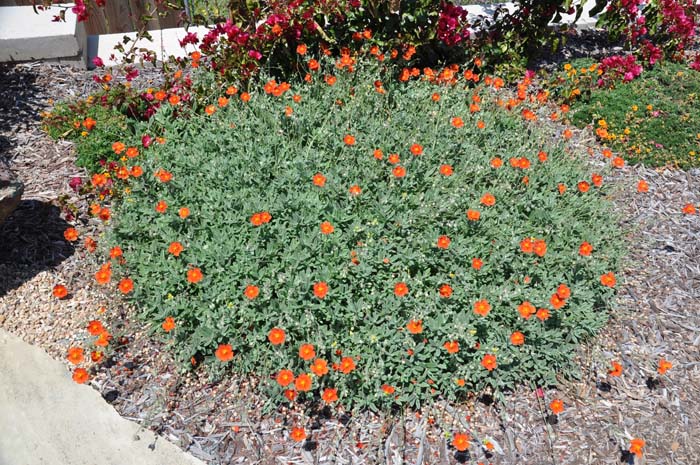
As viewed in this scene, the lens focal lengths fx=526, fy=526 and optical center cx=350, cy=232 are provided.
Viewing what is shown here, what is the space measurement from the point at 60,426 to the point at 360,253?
5.76 feet

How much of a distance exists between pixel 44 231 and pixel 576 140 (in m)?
4.13

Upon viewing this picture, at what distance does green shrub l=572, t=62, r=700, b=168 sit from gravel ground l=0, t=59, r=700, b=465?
94 centimetres

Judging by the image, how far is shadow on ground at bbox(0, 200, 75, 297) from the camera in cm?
328

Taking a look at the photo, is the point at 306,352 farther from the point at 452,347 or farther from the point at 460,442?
the point at 460,442

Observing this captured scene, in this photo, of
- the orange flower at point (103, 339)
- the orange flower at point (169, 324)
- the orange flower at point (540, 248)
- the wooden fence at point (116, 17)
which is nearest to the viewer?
the orange flower at point (169, 324)

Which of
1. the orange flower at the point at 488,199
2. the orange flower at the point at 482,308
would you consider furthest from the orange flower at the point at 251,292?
the orange flower at the point at 488,199

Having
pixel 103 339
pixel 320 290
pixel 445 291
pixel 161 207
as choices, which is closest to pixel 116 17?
pixel 161 207

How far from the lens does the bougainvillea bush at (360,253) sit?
2.70 meters

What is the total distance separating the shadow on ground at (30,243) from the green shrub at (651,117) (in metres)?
4.17

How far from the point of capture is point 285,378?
2488mm

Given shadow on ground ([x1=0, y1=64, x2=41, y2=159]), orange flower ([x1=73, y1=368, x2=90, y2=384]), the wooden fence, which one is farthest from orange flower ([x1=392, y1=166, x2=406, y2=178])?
the wooden fence

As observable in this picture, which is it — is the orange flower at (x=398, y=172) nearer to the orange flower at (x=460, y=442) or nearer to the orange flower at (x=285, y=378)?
the orange flower at (x=285, y=378)

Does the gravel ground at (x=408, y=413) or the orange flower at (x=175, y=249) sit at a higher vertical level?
the orange flower at (x=175, y=249)

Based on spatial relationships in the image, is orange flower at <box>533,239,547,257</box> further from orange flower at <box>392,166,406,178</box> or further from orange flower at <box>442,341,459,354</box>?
orange flower at <box>392,166,406,178</box>
